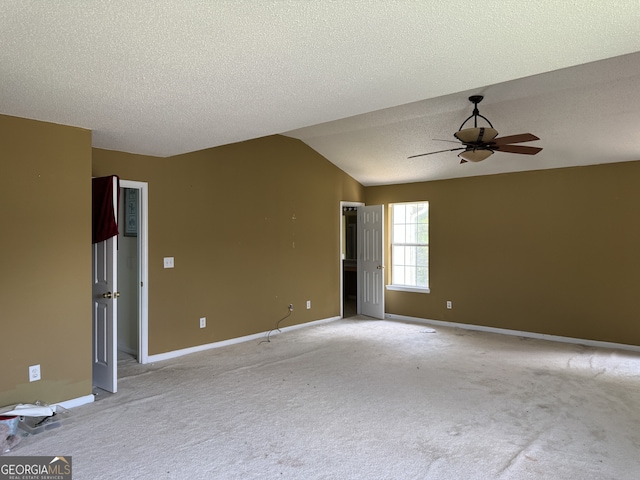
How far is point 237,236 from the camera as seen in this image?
5676 mm

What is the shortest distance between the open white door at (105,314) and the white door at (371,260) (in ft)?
14.5

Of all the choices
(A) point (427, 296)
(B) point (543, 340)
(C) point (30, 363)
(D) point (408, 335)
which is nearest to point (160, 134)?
(C) point (30, 363)

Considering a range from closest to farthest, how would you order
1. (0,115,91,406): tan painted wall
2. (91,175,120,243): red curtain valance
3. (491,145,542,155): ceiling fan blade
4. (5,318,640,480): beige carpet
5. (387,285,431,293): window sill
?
(5,318,640,480): beige carpet → (0,115,91,406): tan painted wall → (91,175,120,243): red curtain valance → (491,145,542,155): ceiling fan blade → (387,285,431,293): window sill

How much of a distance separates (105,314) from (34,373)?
0.72 metres

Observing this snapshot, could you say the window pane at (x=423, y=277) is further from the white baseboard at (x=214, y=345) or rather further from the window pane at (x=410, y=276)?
the white baseboard at (x=214, y=345)

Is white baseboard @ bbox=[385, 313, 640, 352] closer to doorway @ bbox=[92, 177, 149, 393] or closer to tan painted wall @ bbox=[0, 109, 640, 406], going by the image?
tan painted wall @ bbox=[0, 109, 640, 406]

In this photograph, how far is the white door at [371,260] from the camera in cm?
728

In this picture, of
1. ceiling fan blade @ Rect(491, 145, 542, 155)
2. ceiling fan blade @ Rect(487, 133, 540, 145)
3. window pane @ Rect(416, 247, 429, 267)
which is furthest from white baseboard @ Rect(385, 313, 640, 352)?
ceiling fan blade @ Rect(487, 133, 540, 145)

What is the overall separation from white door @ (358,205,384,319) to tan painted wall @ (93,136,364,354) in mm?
548

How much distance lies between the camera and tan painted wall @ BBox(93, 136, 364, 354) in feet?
16.1

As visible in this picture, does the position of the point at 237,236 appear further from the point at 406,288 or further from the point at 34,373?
the point at 406,288

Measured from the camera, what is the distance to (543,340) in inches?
226

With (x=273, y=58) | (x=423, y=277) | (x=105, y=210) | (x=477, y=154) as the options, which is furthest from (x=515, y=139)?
(x=423, y=277)

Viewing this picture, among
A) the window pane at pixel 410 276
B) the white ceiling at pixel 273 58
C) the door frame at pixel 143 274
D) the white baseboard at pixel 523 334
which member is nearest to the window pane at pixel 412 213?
the window pane at pixel 410 276
